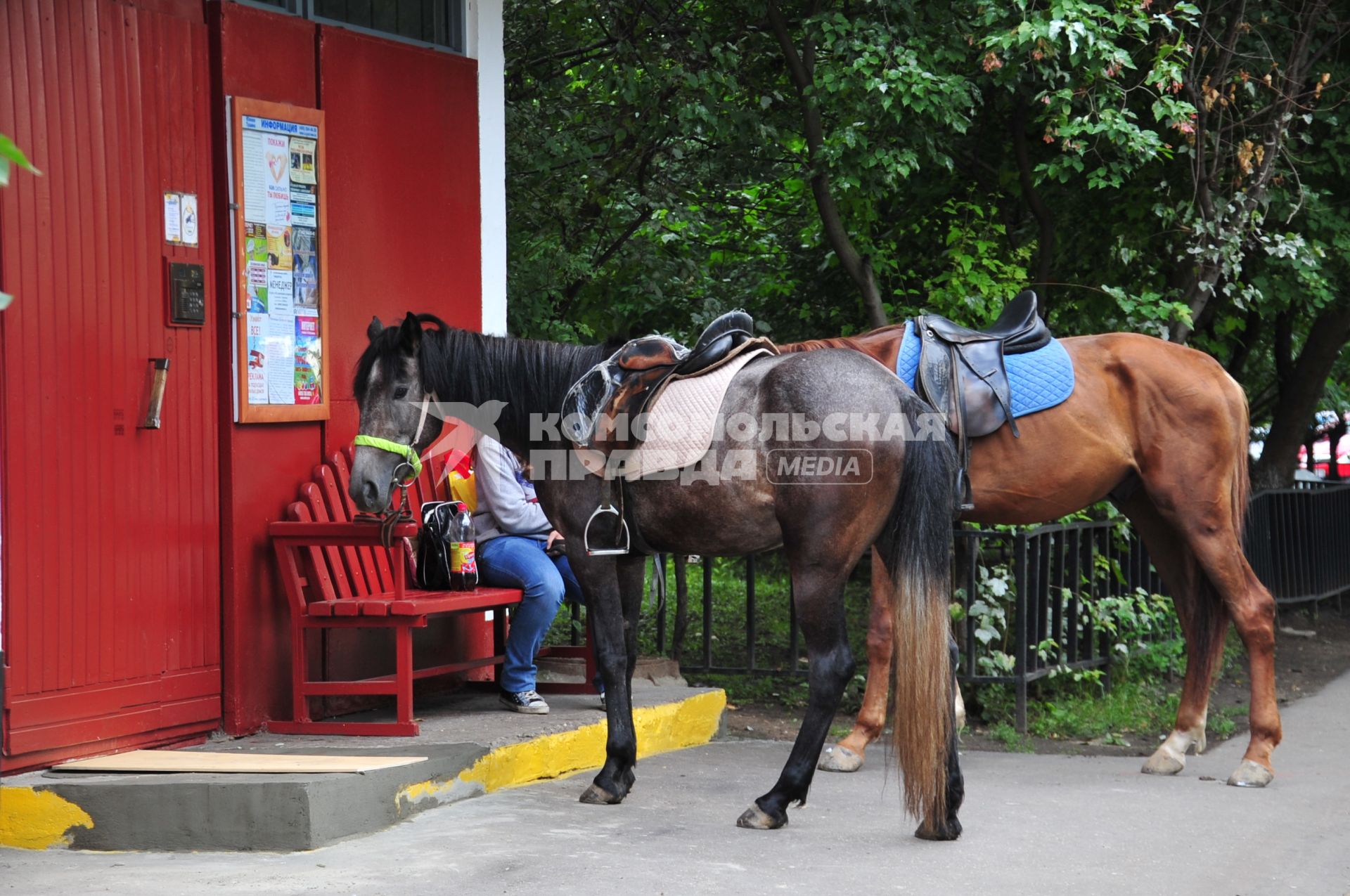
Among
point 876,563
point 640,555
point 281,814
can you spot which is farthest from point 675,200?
point 281,814

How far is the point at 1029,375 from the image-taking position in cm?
637

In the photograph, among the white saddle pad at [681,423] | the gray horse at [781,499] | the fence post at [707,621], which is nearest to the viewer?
the gray horse at [781,499]

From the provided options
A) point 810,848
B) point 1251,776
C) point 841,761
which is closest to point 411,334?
point 810,848

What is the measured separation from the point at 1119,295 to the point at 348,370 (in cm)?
423

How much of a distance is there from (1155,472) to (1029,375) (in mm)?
723

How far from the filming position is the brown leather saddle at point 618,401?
5117mm

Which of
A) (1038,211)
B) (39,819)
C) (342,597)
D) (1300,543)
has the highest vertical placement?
(1038,211)

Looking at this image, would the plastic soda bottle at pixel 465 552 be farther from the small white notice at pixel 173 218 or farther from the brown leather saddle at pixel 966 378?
the brown leather saddle at pixel 966 378

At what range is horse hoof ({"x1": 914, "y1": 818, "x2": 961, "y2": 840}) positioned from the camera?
490cm

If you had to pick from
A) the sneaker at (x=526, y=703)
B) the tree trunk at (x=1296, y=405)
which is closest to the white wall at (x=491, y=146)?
the sneaker at (x=526, y=703)

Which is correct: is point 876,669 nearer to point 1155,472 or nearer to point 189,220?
point 1155,472

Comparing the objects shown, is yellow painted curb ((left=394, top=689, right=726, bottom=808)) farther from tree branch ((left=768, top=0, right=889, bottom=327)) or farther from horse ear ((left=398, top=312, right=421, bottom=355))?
tree branch ((left=768, top=0, right=889, bottom=327))

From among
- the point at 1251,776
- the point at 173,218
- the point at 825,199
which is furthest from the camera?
the point at 825,199

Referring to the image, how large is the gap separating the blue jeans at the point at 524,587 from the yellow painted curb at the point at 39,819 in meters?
2.03
